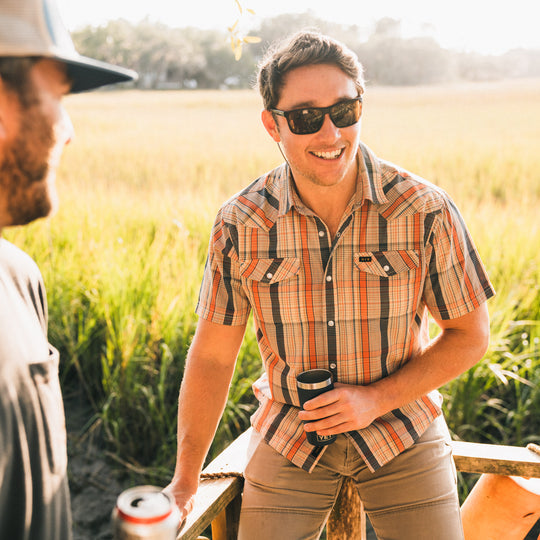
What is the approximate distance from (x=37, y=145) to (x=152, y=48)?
979 inches

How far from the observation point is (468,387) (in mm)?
3021

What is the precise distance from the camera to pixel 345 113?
74.9 inches

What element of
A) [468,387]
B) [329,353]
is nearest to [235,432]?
[468,387]

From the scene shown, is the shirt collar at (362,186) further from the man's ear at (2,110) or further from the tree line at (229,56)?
the tree line at (229,56)

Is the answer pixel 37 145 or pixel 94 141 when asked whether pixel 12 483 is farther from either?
pixel 94 141

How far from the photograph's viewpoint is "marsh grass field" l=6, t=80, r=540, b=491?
3.10 metres

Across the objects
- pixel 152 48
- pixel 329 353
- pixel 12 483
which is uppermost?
pixel 152 48

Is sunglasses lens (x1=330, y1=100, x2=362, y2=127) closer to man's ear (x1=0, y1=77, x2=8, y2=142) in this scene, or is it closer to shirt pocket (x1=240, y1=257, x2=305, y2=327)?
shirt pocket (x1=240, y1=257, x2=305, y2=327)

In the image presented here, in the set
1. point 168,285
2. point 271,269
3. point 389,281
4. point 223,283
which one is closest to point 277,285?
point 271,269

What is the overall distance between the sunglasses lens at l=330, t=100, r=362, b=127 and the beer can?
1261mm

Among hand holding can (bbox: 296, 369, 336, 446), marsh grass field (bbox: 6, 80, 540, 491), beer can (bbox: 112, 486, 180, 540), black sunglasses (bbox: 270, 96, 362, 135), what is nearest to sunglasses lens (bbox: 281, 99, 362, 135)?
black sunglasses (bbox: 270, 96, 362, 135)

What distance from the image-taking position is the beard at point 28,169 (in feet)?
3.10

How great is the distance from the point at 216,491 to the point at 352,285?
771 millimetres

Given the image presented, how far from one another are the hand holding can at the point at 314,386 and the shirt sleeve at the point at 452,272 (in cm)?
46
